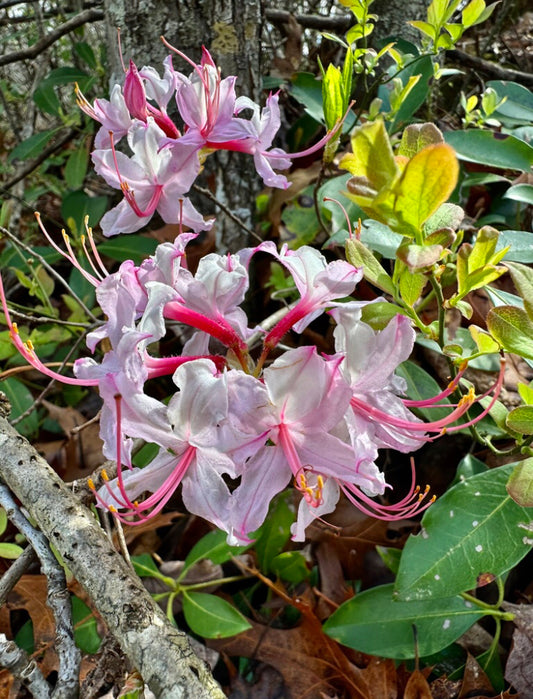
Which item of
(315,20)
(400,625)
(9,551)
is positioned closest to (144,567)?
(9,551)

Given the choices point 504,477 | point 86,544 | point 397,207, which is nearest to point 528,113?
point 504,477

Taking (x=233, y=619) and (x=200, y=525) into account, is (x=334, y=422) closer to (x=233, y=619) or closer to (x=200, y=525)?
(x=233, y=619)

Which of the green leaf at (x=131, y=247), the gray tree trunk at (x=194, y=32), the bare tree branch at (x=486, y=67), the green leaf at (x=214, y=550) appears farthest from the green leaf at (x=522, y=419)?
the bare tree branch at (x=486, y=67)

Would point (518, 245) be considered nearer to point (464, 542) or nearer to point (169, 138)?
point (464, 542)

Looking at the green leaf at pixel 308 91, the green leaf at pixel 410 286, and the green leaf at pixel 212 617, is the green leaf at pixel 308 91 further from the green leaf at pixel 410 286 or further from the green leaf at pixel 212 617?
the green leaf at pixel 212 617

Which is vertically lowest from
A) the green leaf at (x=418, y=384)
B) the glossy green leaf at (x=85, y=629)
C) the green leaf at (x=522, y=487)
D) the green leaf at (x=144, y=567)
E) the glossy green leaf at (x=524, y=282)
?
the glossy green leaf at (x=85, y=629)

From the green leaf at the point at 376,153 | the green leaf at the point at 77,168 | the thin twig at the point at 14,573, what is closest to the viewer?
the green leaf at the point at 376,153
